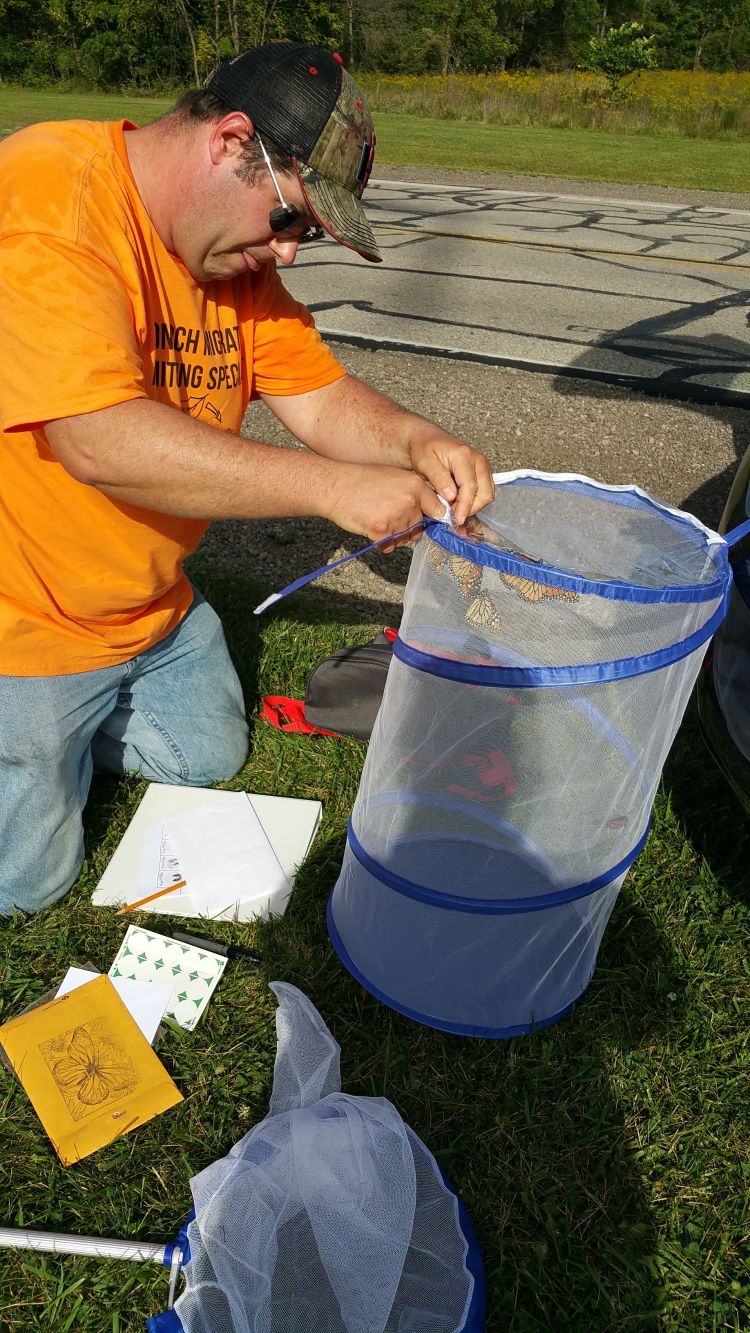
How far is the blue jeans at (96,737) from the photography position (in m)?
2.18

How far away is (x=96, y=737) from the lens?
262 cm

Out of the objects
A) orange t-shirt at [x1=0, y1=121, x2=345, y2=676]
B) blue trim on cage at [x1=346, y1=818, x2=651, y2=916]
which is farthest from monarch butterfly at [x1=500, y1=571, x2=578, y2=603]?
A: orange t-shirt at [x1=0, y1=121, x2=345, y2=676]

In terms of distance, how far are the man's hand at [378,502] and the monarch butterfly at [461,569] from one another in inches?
2.6

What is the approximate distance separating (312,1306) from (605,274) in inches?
305

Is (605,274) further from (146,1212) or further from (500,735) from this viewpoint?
(146,1212)

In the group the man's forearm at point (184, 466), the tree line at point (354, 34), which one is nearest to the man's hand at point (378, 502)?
the man's forearm at point (184, 466)

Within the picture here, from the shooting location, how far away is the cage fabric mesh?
4.60 feet

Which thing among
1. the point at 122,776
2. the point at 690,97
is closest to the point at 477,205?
the point at 122,776

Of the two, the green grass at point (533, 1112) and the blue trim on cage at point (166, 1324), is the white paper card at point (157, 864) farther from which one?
the blue trim on cage at point (166, 1324)

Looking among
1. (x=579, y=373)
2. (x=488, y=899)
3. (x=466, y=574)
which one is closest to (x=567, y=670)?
(x=466, y=574)

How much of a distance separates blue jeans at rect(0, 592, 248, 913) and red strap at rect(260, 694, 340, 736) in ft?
0.47

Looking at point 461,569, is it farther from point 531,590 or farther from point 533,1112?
point 533,1112

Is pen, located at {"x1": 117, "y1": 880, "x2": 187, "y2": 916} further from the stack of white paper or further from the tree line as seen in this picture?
the tree line

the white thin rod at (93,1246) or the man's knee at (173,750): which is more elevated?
A: the man's knee at (173,750)
